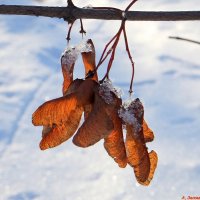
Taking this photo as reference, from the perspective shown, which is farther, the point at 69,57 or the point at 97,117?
the point at 69,57

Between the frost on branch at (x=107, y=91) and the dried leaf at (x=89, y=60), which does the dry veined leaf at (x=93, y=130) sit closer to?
the frost on branch at (x=107, y=91)

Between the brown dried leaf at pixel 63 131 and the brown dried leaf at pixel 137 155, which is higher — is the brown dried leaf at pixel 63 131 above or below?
above

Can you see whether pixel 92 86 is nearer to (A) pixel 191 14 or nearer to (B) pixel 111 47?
(B) pixel 111 47

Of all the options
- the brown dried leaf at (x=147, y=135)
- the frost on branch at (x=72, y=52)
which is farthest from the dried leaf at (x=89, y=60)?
the brown dried leaf at (x=147, y=135)

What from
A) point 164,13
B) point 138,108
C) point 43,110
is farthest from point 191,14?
point 43,110

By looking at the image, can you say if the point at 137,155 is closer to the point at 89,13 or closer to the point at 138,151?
the point at 138,151

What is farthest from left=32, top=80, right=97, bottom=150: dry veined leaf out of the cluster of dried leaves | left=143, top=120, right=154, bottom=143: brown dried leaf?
left=143, top=120, right=154, bottom=143: brown dried leaf

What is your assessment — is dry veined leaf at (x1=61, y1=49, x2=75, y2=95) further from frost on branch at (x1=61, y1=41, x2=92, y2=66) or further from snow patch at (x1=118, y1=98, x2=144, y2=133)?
snow patch at (x1=118, y1=98, x2=144, y2=133)

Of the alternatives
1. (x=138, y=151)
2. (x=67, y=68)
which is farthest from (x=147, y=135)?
(x=67, y=68)
